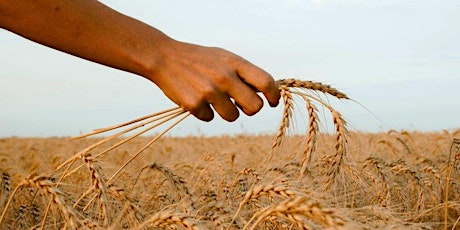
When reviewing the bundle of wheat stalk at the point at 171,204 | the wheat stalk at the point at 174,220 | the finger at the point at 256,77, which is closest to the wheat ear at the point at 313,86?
the bundle of wheat stalk at the point at 171,204

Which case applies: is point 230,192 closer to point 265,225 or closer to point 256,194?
point 265,225

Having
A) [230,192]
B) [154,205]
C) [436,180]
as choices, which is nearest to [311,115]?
[230,192]

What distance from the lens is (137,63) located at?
189 centimetres

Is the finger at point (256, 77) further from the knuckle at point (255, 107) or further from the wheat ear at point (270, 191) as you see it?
the wheat ear at point (270, 191)

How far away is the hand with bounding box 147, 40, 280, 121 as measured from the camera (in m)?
1.77

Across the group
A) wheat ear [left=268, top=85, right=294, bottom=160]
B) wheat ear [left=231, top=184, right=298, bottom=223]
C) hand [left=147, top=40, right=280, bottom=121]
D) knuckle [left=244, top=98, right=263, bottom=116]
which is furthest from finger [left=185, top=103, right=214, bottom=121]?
wheat ear [left=268, top=85, right=294, bottom=160]

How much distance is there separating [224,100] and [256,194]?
0.27m

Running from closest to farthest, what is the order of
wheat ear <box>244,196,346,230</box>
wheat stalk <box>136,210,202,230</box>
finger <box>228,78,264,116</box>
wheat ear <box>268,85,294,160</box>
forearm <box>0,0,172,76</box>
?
wheat ear <box>244,196,346,230</box> < wheat stalk <box>136,210,202,230</box> < finger <box>228,78,264,116</box> < forearm <box>0,0,172,76</box> < wheat ear <box>268,85,294,160</box>

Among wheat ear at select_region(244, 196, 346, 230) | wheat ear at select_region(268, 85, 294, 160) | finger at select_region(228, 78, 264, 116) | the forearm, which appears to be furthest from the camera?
wheat ear at select_region(268, 85, 294, 160)

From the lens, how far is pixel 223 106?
1.78 meters

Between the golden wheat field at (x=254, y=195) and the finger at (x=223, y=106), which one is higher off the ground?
the finger at (x=223, y=106)

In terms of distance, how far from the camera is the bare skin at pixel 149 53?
178 cm

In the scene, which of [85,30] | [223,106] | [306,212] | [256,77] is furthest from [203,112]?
[306,212]

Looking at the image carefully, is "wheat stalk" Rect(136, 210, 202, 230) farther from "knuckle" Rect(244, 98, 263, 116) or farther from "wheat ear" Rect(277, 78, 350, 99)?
"wheat ear" Rect(277, 78, 350, 99)
